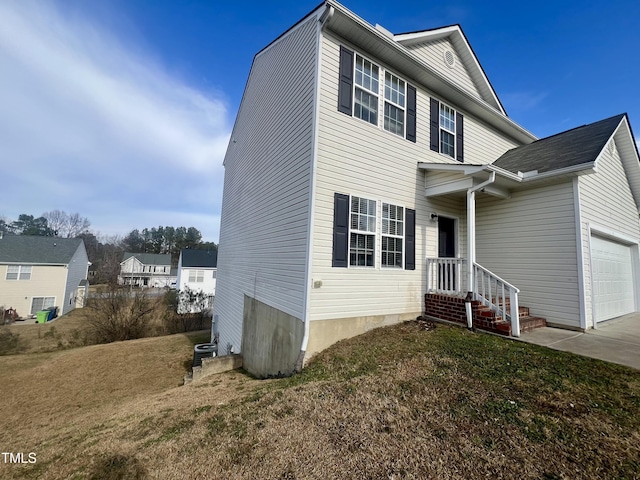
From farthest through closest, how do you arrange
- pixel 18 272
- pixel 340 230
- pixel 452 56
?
pixel 18 272 → pixel 452 56 → pixel 340 230

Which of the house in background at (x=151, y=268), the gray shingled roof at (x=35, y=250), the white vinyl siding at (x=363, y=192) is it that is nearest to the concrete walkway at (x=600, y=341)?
the white vinyl siding at (x=363, y=192)

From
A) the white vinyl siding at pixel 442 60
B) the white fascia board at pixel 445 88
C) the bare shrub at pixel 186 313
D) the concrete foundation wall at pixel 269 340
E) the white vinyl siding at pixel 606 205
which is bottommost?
the bare shrub at pixel 186 313

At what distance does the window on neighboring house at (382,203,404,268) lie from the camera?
258 inches

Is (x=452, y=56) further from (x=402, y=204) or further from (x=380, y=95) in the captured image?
(x=402, y=204)

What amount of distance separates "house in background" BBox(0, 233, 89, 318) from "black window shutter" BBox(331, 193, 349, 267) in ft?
98.2

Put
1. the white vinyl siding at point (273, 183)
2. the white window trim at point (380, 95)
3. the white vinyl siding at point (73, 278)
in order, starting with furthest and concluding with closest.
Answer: the white vinyl siding at point (73, 278)
the white window trim at point (380, 95)
the white vinyl siding at point (273, 183)

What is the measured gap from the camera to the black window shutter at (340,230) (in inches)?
228

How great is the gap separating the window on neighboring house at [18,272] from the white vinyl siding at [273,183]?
892 inches

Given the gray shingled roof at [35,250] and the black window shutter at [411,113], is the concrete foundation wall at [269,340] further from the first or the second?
the gray shingled roof at [35,250]

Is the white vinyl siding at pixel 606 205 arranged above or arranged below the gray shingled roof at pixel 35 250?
above

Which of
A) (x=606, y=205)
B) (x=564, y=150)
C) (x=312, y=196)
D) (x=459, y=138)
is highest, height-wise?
(x=459, y=138)

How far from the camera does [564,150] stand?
7.67 metres

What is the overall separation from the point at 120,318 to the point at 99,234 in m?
57.9

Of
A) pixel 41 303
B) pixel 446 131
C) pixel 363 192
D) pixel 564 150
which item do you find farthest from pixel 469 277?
pixel 41 303
